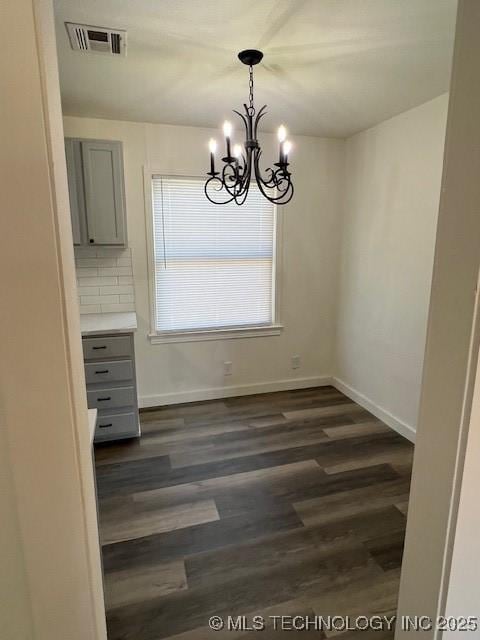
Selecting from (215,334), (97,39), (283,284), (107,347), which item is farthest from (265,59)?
(215,334)

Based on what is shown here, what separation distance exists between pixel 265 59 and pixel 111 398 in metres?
2.59

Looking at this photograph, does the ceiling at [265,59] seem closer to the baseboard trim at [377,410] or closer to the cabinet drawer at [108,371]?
the cabinet drawer at [108,371]

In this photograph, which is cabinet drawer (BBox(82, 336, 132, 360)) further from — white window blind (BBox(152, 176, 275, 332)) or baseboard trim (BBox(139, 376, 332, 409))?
baseboard trim (BBox(139, 376, 332, 409))

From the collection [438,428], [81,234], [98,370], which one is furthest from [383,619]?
[81,234]

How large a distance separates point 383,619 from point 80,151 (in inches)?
136

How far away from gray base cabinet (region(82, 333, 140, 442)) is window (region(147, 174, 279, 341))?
2.12 feet

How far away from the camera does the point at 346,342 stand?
12.4 feet

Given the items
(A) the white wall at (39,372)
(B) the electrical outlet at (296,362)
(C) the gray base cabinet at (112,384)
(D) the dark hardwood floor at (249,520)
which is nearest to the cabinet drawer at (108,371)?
(C) the gray base cabinet at (112,384)

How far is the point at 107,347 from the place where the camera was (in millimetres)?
2736

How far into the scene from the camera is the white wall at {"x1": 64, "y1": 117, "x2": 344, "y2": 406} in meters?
3.12

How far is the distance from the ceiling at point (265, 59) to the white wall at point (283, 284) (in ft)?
0.96

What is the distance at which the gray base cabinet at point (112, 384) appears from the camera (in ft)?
8.94

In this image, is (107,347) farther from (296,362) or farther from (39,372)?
(39,372)

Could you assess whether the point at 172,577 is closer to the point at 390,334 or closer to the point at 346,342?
the point at 390,334
